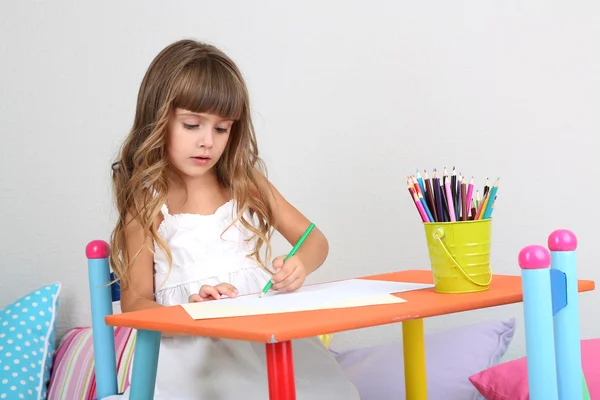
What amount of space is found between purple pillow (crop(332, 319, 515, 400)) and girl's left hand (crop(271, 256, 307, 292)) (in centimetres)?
51

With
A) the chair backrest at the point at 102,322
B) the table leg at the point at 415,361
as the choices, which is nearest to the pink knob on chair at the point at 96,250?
the chair backrest at the point at 102,322

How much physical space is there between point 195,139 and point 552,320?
704 mm

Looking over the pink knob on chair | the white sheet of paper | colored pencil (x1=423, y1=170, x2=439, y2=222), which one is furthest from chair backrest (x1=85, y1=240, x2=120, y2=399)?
colored pencil (x1=423, y1=170, x2=439, y2=222)

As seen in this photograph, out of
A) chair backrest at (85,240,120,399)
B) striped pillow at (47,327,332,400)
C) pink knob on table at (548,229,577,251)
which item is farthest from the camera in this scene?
striped pillow at (47,327,332,400)

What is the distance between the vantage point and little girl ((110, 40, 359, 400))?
138cm

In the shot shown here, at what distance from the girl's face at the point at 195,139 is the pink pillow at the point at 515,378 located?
65 cm

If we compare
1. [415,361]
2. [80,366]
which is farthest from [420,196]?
[80,366]

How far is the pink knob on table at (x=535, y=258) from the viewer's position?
0.87 meters

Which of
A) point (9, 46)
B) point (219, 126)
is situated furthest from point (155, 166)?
point (9, 46)

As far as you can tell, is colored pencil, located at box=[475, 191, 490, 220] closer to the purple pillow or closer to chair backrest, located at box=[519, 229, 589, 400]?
chair backrest, located at box=[519, 229, 589, 400]

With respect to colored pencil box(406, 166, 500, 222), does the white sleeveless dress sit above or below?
below

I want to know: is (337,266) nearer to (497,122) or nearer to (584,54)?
(497,122)

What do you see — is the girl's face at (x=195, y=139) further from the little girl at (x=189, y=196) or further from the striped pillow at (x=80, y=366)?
the striped pillow at (x=80, y=366)

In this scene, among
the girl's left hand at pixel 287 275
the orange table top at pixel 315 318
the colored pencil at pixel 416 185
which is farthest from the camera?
the girl's left hand at pixel 287 275
